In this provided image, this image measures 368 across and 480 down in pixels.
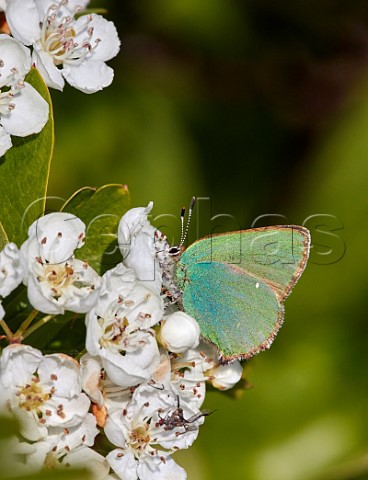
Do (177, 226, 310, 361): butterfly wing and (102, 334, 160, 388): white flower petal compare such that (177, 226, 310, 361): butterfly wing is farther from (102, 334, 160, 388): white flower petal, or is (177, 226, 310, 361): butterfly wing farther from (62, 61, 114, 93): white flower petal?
(62, 61, 114, 93): white flower petal

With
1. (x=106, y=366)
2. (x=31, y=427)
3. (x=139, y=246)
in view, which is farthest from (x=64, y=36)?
(x=31, y=427)

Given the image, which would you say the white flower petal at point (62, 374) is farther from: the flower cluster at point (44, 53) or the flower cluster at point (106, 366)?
the flower cluster at point (44, 53)

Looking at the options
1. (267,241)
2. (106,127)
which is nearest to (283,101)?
(106,127)

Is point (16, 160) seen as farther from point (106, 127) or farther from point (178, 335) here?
point (106, 127)

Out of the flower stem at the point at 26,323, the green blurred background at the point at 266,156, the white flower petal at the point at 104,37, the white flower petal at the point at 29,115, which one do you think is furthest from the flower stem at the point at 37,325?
the green blurred background at the point at 266,156

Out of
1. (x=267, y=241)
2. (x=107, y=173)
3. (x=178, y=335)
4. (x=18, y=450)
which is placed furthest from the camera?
(x=107, y=173)

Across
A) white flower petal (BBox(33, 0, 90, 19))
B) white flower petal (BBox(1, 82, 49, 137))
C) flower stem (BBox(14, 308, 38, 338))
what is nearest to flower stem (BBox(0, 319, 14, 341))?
flower stem (BBox(14, 308, 38, 338))

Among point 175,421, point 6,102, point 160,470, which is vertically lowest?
point 160,470

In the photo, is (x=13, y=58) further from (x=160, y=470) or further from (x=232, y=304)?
(x=160, y=470)
